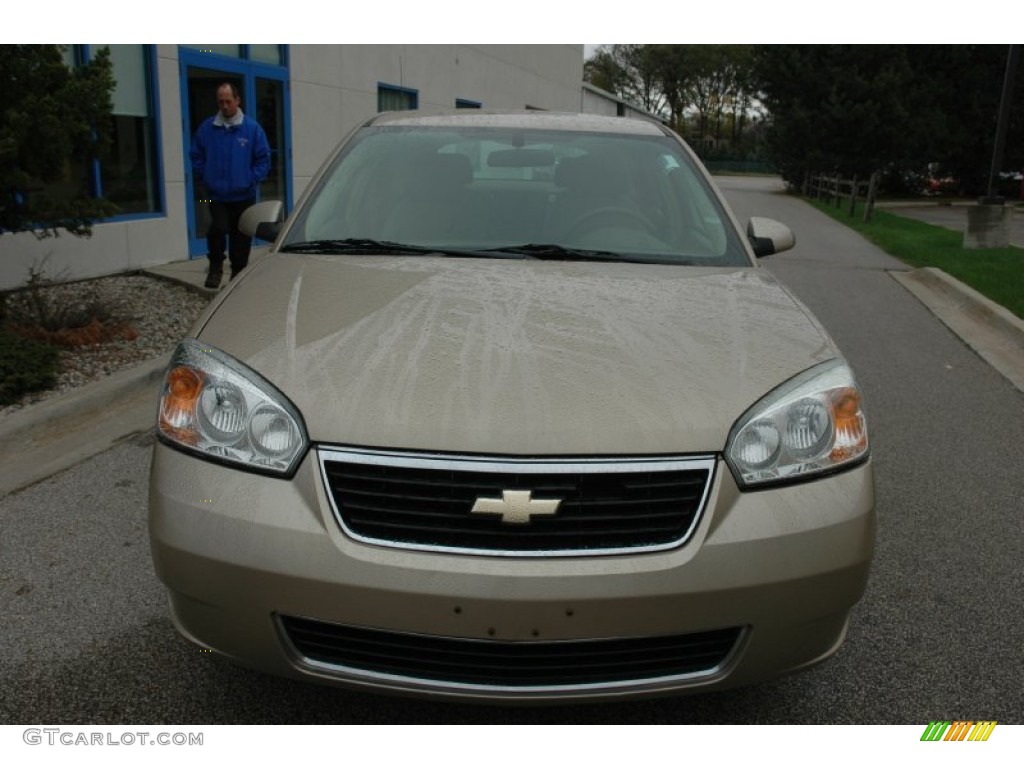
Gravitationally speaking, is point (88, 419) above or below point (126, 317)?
below

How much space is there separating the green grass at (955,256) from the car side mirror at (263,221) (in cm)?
730

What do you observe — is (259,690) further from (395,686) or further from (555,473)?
(555,473)

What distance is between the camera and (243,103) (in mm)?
11812

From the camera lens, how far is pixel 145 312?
25.4ft

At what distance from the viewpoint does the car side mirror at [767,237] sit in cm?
391

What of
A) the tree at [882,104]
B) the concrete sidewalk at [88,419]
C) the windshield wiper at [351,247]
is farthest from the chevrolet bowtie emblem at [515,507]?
the tree at [882,104]

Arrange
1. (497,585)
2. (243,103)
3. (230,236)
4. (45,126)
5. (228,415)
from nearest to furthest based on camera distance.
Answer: (497,585) < (228,415) < (45,126) < (230,236) < (243,103)

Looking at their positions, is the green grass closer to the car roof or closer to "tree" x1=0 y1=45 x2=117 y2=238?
the car roof

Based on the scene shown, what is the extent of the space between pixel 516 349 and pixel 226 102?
21.3ft

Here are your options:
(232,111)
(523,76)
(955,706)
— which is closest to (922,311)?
(232,111)

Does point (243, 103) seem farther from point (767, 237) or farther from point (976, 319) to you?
point (767, 237)

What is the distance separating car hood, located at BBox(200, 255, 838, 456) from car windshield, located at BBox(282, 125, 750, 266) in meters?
0.23

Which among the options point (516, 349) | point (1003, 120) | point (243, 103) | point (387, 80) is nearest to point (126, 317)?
point (516, 349)
